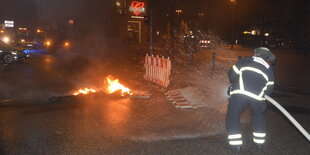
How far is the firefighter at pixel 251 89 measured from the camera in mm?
4660

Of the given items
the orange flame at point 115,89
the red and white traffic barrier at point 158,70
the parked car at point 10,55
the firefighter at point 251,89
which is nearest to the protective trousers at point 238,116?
the firefighter at point 251,89

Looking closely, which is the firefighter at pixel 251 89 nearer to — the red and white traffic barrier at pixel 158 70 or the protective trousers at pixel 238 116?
the protective trousers at pixel 238 116

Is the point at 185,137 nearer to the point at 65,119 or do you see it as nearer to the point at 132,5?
the point at 65,119

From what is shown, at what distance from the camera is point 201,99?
8.67m

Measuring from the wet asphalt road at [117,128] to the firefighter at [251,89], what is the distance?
32 centimetres

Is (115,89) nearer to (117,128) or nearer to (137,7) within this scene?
(117,128)

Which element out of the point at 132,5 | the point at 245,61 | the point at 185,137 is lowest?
the point at 185,137

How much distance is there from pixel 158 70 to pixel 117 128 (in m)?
5.77

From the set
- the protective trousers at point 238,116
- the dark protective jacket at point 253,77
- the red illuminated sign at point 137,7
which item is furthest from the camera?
the red illuminated sign at point 137,7

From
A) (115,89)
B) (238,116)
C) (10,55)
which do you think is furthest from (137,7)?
(238,116)

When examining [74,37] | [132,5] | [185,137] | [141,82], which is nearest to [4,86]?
[141,82]

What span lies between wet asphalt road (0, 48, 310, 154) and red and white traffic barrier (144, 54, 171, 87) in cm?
206

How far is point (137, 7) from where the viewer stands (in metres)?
44.3

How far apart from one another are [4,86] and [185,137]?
8.13 m
